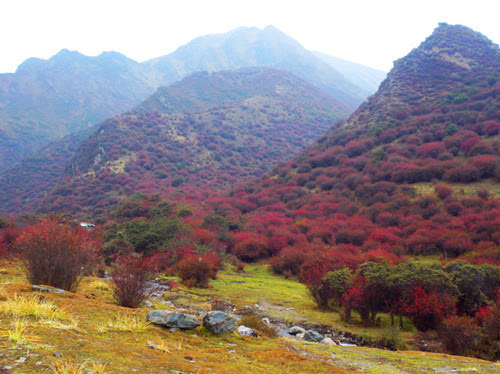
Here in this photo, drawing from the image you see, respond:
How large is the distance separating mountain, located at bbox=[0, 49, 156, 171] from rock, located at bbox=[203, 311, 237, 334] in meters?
102

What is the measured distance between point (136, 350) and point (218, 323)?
2.24 meters

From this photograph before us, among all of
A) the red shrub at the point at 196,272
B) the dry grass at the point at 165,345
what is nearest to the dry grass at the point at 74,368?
the dry grass at the point at 165,345

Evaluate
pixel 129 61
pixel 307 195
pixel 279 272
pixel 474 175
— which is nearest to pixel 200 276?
pixel 279 272

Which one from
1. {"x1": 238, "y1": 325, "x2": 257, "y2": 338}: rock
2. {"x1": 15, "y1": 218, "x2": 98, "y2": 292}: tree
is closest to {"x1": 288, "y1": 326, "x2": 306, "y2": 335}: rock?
{"x1": 238, "y1": 325, "x2": 257, "y2": 338}: rock

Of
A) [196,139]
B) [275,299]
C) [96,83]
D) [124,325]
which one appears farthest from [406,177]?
[96,83]

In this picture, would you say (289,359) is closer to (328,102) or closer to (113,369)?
(113,369)

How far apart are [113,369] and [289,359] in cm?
330

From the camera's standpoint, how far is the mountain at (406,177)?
65.9ft

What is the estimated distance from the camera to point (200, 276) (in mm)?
15797

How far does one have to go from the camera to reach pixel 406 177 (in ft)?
94.3

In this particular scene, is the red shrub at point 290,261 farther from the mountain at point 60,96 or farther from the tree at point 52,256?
the mountain at point 60,96

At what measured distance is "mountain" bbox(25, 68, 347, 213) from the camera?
54956 millimetres

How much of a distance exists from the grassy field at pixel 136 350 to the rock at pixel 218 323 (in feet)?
0.54

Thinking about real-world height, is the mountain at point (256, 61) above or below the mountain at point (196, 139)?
above
